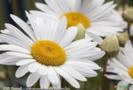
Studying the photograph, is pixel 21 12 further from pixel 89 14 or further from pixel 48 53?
pixel 48 53

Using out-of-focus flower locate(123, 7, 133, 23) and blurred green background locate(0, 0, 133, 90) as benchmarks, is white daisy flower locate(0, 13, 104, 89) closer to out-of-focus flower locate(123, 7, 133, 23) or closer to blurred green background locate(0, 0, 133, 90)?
blurred green background locate(0, 0, 133, 90)

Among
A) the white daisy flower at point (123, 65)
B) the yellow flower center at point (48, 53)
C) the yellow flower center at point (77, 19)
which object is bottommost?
the white daisy flower at point (123, 65)

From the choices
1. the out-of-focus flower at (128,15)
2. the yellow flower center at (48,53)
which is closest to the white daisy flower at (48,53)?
the yellow flower center at (48,53)

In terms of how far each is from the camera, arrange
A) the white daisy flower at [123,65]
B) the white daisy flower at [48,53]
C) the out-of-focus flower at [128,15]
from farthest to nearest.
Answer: the out-of-focus flower at [128,15], the white daisy flower at [123,65], the white daisy flower at [48,53]

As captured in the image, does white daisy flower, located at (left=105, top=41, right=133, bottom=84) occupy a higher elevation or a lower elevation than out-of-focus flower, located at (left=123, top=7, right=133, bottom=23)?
lower

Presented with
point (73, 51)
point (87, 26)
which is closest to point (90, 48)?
point (73, 51)

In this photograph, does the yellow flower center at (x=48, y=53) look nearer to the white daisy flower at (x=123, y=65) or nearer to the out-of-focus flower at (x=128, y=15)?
the white daisy flower at (x=123, y=65)

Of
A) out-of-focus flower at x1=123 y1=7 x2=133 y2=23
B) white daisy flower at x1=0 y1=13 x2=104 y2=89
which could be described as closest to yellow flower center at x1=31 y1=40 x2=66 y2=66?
white daisy flower at x1=0 y1=13 x2=104 y2=89
